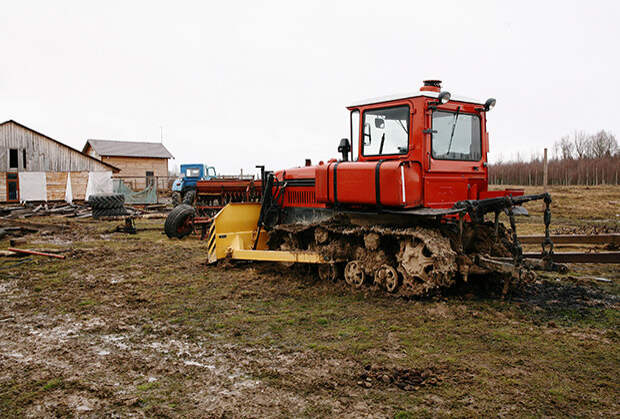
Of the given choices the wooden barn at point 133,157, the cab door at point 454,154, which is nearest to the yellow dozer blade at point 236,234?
the cab door at point 454,154

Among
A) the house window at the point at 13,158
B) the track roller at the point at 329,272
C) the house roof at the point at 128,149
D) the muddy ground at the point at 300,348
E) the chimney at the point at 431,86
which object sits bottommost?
the muddy ground at the point at 300,348

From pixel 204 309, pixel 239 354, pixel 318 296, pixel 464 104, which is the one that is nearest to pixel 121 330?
pixel 204 309

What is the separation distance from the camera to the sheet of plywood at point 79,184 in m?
33.1

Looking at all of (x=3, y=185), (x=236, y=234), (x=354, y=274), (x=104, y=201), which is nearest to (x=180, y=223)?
(x=236, y=234)

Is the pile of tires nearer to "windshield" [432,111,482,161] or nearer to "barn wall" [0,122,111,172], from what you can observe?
"barn wall" [0,122,111,172]

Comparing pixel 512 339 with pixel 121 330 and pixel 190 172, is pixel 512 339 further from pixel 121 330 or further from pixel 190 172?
→ pixel 190 172

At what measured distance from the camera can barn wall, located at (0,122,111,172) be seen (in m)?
32.6

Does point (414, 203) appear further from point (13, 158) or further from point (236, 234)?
point (13, 158)

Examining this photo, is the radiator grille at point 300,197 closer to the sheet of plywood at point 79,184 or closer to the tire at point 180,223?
the tire at point 180,223

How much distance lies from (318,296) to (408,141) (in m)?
2.77

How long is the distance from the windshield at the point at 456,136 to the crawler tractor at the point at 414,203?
0.05 feet

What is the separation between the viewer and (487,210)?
Result: 267 inches

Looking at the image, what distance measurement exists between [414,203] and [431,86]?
72.3 inches

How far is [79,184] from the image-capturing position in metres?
33.2
